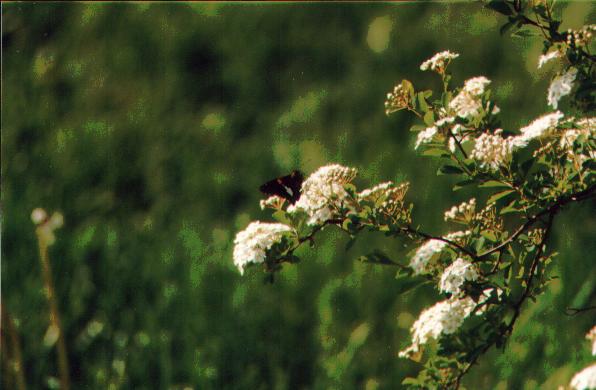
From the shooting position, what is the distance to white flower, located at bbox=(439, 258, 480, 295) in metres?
1.35

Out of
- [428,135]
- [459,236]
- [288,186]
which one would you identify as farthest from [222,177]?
[428,135]

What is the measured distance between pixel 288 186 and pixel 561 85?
1.62 feet

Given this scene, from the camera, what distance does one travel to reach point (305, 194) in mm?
1396

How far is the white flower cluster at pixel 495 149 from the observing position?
1.33 meters

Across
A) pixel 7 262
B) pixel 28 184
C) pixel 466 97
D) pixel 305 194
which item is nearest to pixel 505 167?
pixel 466 97

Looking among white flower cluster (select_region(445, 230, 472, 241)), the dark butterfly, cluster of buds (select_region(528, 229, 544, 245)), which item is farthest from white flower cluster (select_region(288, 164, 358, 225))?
cluster of buds (select_region(528, 229, 544, 245))

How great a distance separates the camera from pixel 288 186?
4.99 feet

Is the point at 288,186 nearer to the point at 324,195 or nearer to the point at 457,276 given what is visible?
the point at 324,195

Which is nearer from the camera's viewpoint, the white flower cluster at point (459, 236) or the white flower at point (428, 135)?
the white flower at point (428, 135)

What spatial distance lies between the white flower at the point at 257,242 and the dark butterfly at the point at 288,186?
9cm

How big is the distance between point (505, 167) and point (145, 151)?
227 cm

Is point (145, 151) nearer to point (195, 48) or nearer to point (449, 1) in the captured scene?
point (195, 48)

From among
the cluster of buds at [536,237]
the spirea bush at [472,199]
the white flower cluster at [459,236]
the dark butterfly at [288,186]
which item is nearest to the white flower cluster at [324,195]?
the spirea bush at [472,199]

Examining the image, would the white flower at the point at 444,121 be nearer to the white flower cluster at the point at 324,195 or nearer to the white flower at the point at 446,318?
the white flower cluster at the point at 324,195
